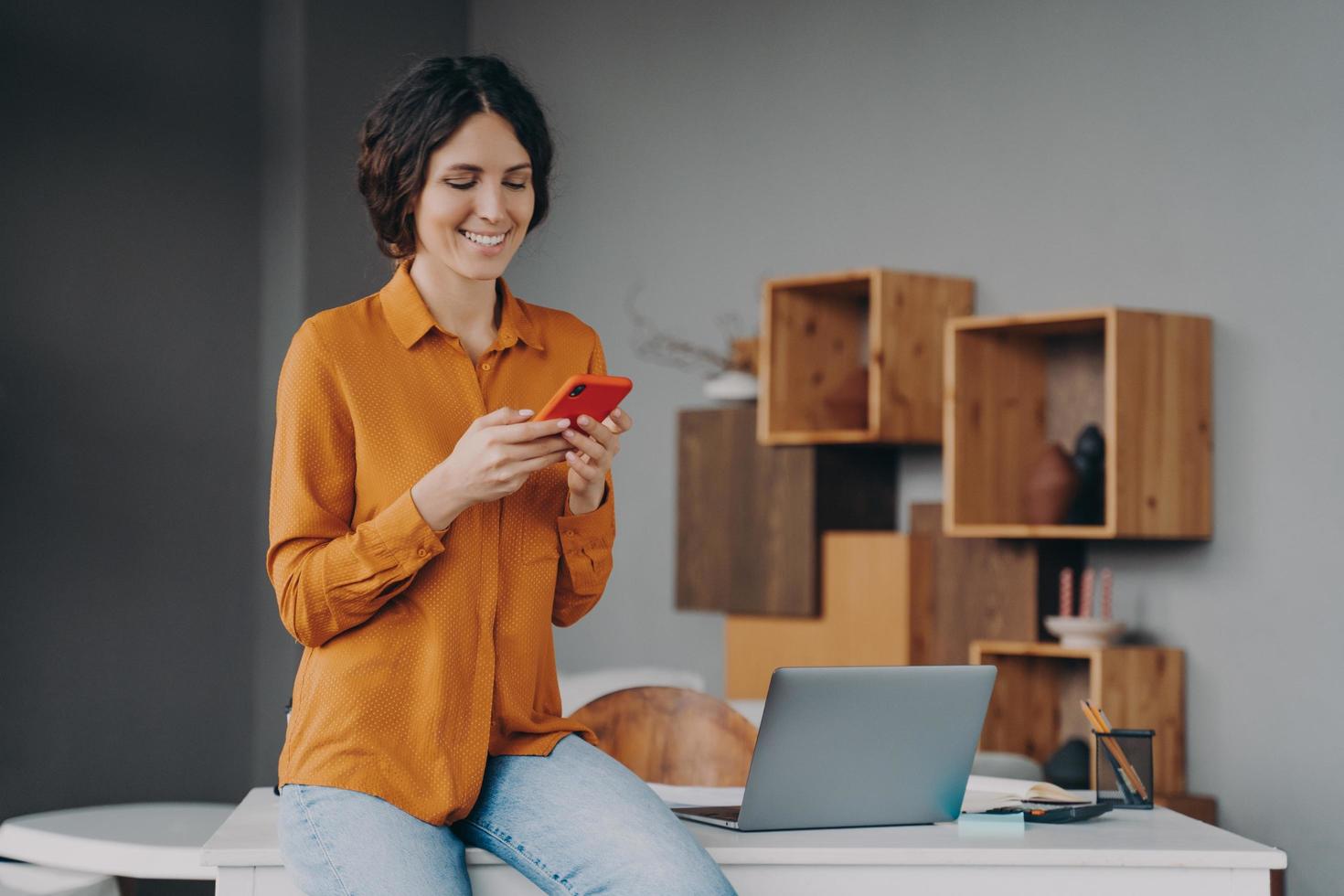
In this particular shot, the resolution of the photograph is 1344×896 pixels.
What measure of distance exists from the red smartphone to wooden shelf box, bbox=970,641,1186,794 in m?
2.40

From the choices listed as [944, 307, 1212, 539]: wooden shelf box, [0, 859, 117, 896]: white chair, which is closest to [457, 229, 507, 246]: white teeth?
[0, 859, 117, 896]: white chair

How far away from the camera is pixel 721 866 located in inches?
62.0

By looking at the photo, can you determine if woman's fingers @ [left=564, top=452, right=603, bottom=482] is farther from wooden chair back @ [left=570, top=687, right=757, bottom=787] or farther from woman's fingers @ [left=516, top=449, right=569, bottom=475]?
wooden chair back @ [left=570, top=687, right=757, bottom=787]

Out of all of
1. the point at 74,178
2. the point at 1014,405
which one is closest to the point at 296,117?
the point at 74,178

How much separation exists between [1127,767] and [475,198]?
109cm

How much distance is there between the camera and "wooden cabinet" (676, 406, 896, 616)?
4449 millimetres

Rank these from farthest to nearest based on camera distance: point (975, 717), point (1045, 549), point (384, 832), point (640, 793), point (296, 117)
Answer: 1. point (296, 117)
2. point (1045, 549)
3. point (975, 717)
4. point (640, 793)
5. point (384, 832)

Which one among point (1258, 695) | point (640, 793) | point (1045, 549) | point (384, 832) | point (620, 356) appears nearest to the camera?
point (384, 832)

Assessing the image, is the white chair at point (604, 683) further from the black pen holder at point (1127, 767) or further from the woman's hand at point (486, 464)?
the woman's hand at point (486, 464)

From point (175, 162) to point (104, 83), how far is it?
0.33 metres

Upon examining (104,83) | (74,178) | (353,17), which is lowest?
(74,178)

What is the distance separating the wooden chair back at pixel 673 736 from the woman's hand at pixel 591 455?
0.67 meters

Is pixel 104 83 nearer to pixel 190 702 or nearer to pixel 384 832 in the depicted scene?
pixel 190 702

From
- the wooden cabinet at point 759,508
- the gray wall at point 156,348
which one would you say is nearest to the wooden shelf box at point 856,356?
the wooden cabinet at point 759,508
